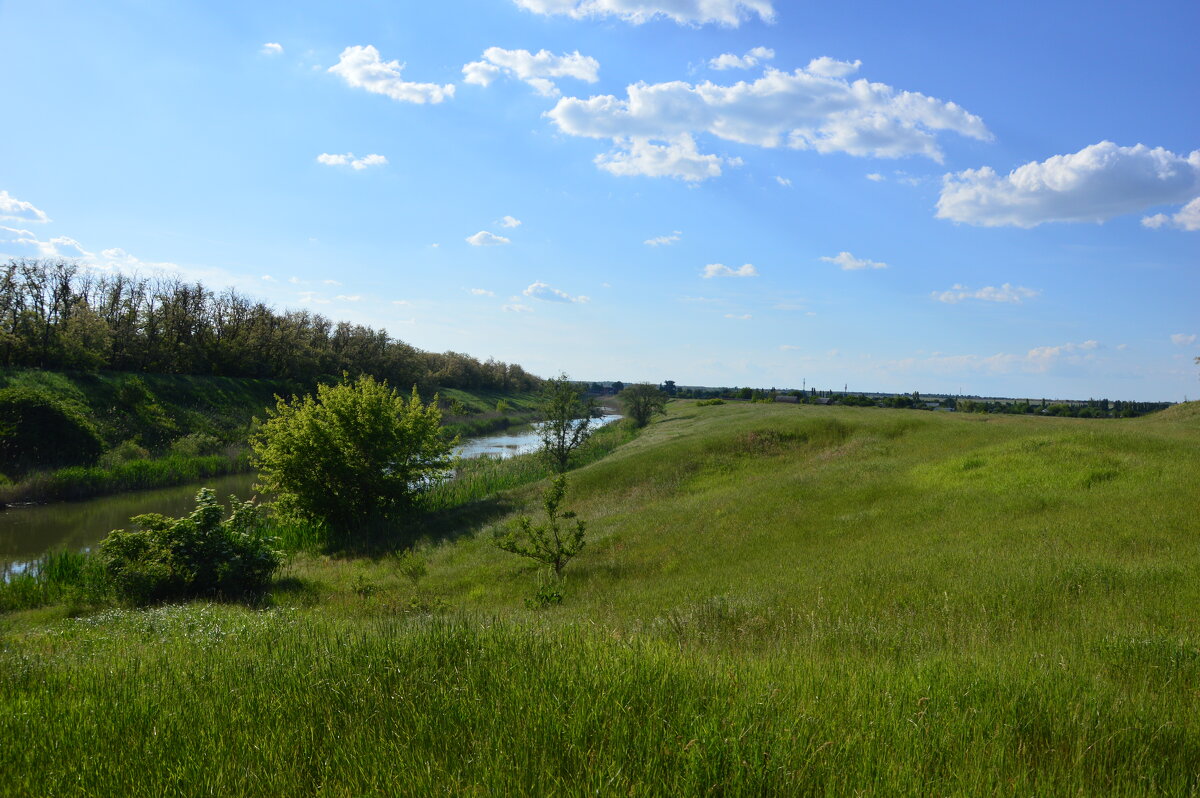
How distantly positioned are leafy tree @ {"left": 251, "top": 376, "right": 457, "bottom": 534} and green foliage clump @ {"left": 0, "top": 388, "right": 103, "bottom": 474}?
1509 centimetres

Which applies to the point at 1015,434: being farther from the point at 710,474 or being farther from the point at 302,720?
the point at 302,720

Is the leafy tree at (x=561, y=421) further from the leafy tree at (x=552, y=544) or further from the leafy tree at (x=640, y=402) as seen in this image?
the leafy tree at (x=640, y=402)

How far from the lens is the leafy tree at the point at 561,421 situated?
37000 mm

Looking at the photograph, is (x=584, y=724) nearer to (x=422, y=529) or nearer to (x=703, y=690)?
(x=703, y=690)

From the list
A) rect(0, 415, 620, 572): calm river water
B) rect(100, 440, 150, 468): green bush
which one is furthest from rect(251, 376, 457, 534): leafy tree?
rect(100, 440, 150, 468): green bush

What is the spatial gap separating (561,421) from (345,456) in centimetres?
1437

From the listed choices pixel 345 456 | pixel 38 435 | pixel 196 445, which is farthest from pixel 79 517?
pixel 196 445

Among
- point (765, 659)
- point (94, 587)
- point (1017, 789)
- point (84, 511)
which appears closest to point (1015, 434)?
point (765, 659)

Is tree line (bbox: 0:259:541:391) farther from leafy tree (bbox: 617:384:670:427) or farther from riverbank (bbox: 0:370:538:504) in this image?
leafy tree (bbox: 617:384:670:427)

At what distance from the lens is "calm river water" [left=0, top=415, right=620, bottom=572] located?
22625 mm

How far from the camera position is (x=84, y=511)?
91.4ft

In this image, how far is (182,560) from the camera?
1498 centimetres

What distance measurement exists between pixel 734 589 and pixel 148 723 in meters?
9.12

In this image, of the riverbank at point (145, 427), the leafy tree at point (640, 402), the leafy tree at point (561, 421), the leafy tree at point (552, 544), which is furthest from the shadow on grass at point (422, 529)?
the leafy tree at point (640, 402)
